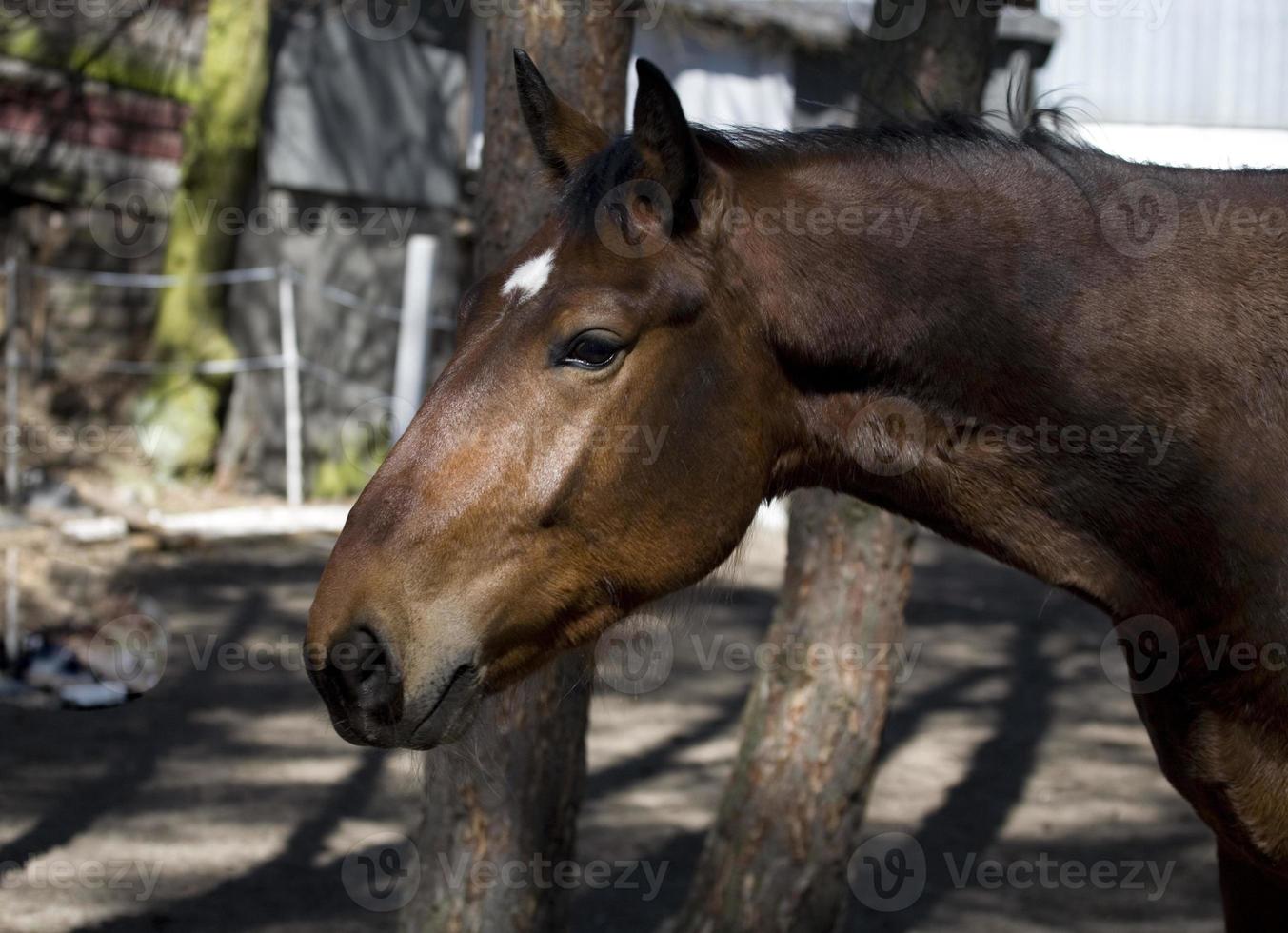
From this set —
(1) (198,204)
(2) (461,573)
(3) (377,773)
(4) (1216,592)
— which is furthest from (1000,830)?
(1) (198,204)

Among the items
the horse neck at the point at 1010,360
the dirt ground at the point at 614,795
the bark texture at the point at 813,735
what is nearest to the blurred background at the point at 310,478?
the dirt ground at the point at 614,795

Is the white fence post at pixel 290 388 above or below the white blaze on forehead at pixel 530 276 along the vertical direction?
below

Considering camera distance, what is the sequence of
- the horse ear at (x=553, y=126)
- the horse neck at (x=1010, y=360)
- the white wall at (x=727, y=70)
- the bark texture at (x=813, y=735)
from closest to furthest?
the horse neck at (x=1010, y=360) < the horse ear at (x=553, y=126) < the bark texture at (x=813, y=735) < the white wall at (x=727, y=70)

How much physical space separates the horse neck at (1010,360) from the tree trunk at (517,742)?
4.68ft

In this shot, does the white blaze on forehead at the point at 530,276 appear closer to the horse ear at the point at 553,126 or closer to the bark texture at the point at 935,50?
the horse ear at the point at 553,126

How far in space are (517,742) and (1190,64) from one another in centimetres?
1270

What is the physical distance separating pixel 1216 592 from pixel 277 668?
6380mm

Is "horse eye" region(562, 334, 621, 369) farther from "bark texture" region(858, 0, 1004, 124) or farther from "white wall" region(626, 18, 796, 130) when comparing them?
"white wall" region(626, 18, 796, 130)

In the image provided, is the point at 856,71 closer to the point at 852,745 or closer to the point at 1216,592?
the point at 852,745

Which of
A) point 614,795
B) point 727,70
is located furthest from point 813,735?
point 727,70

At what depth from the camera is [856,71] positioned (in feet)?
18.5

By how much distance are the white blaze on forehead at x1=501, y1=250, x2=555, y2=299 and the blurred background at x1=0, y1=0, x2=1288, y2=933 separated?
88 cm

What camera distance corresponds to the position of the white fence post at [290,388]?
11562 millimetres

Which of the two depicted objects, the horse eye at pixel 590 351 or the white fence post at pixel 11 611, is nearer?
the horse eye at pixel 590 351
